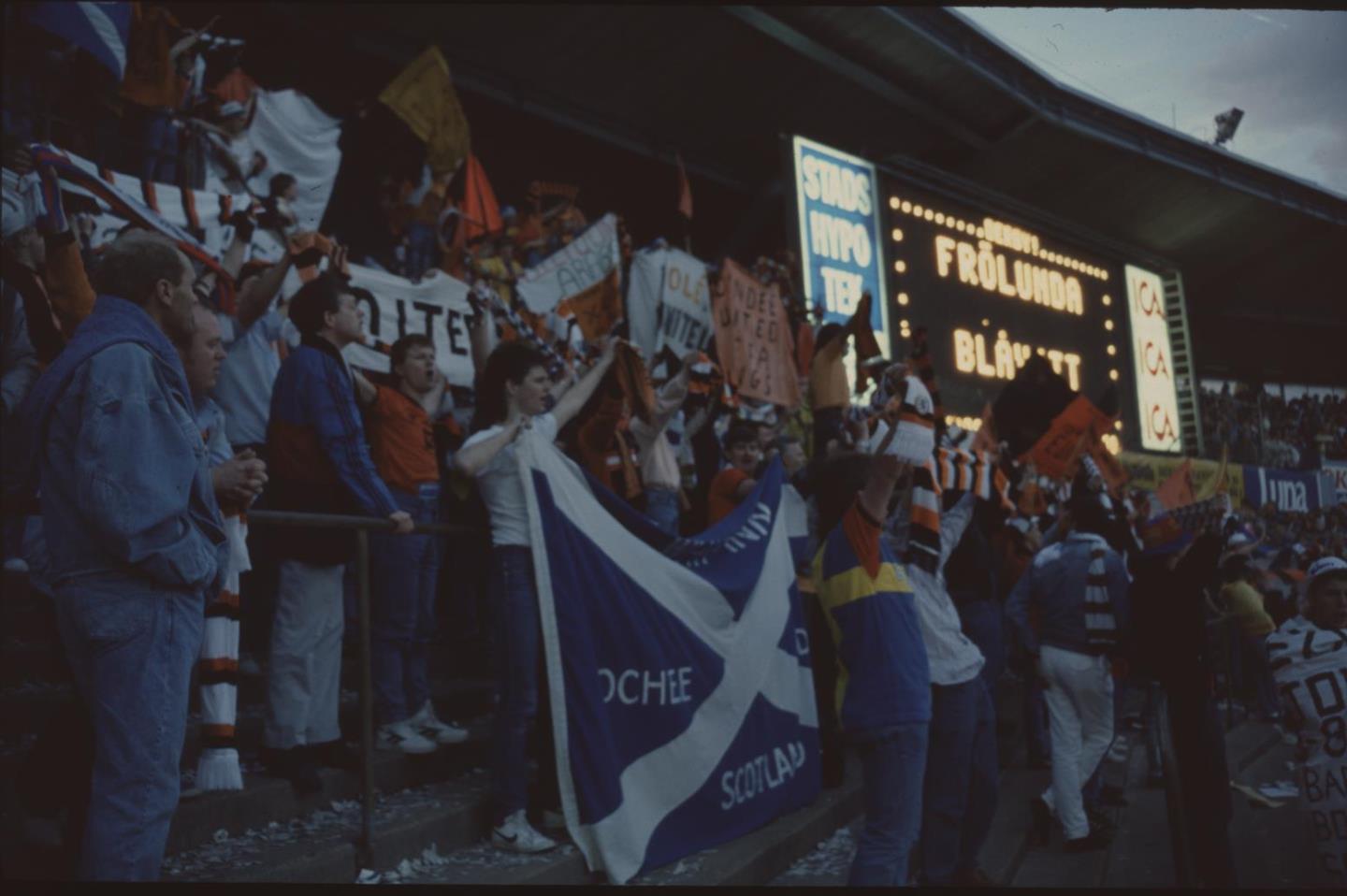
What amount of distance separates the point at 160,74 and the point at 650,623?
589cm

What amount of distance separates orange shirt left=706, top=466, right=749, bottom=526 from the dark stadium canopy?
4423 mm

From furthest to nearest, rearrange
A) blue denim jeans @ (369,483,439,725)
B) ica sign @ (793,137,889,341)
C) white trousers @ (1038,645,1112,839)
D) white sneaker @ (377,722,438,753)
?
ica sign @ (793,137,889,341), white trousers @ (1038,645,1112,839), blue denim jeans @ (369,483,439,725), white sneaker @ (377,722,438,753)

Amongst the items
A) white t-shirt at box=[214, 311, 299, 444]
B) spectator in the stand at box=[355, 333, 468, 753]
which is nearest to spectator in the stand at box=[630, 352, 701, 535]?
spectator in the stand at box=[355, 333, 468, 753]

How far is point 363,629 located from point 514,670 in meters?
0.66

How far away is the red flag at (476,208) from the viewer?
10.1 meters

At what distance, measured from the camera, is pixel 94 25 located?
757cm

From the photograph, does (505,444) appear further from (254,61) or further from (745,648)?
(254,61)

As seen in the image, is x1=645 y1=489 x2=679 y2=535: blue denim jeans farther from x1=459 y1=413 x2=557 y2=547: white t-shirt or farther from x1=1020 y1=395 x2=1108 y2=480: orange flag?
x1=1020 y1=395 x2=1108 y2=480: orange flag

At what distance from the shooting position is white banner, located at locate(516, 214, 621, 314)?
9.78 meters

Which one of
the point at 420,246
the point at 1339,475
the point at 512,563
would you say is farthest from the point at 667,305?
the point at 512,563

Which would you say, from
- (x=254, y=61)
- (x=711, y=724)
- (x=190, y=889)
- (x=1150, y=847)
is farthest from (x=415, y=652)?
(x=254, y=61)

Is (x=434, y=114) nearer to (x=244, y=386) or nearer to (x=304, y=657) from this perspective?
(x=244, y=386)

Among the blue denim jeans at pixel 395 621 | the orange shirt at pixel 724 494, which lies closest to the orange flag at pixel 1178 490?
the orange shirt at pixel 724 494

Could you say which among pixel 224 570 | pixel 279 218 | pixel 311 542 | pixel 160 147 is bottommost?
pixel 224 570
